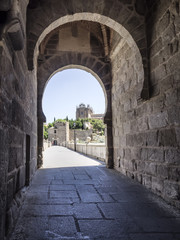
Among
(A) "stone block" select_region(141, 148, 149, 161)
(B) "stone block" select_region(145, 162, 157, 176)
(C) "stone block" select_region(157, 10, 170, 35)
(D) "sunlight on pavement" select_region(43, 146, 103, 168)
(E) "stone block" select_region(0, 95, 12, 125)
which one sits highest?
(C) "stone block" select_region(157, 10, 170, 35)

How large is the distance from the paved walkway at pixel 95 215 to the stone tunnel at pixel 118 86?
8.5 inches

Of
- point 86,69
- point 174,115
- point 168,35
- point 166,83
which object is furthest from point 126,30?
point 86,69

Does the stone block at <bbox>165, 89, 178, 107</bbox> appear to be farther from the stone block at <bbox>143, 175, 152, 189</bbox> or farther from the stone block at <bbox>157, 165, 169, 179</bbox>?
the stone block at <bbox>143, 175, 152, 189</bbox>

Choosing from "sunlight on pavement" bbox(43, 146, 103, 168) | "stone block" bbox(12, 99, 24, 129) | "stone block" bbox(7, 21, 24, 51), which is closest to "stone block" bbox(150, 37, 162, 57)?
"stone block" bbox(7, 21, 24, 51)

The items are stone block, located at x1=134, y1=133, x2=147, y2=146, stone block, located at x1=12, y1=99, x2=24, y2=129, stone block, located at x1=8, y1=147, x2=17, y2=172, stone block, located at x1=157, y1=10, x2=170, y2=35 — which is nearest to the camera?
stone block, located at x1=8, y1=147, x2=17, y2=172

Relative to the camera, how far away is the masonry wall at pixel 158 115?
2625mm

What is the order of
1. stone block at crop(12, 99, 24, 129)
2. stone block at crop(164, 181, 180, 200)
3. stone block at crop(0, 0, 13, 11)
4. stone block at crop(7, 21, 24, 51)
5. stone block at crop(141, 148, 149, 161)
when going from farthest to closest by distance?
stone block at crop(141, 148, 149, 161)
stone block at crop(164, 181, 180, 200)
stone block at crop(12, 99, 24, 129)
stone block at crop(7, 21, 24, 51)
stone block at crop(0, 0, 13, 11)

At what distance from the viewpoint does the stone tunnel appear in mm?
1797

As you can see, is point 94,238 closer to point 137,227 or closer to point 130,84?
point 137,227

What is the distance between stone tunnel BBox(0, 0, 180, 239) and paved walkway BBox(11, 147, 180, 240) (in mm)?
215

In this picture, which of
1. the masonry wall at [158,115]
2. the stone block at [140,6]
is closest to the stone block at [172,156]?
the masonry wall at [158,115]

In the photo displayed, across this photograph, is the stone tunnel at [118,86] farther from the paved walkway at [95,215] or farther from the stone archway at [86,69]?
the paved walkway at [95,215]

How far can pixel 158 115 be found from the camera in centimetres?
308

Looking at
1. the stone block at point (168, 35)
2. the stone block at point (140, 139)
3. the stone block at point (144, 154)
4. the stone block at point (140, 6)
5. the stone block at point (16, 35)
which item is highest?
the stone block at point (140, 6)
